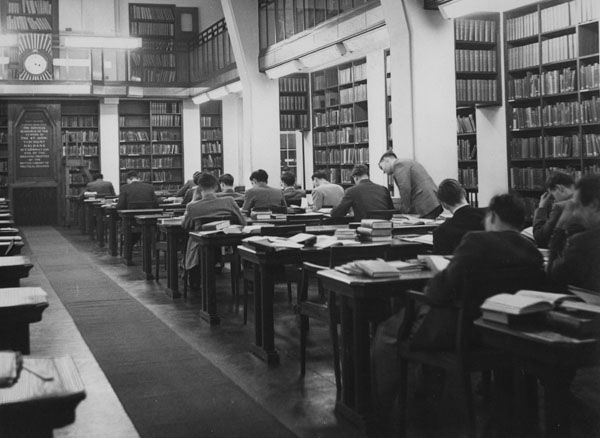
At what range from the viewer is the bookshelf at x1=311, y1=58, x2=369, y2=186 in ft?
39.7

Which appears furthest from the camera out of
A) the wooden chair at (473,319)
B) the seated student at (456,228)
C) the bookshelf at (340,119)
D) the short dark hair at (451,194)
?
the bookshelf at (340,119)

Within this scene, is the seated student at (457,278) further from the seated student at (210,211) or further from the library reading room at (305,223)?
the seated student at (210,211)

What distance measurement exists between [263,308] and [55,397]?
3160mm

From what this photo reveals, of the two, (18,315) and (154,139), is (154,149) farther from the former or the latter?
(18,315)

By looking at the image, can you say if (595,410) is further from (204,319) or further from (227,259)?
(227,259)

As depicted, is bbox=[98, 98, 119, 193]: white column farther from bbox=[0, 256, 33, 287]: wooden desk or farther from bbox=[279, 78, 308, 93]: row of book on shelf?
bbox=[0, 256, 33, 287]: wooden desk

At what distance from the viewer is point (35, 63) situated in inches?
588

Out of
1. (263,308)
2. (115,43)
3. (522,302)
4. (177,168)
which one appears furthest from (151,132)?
(522,302)

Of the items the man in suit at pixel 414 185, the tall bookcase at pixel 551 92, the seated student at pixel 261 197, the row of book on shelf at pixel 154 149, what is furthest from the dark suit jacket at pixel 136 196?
the row of book on shelf at pixel 154 149

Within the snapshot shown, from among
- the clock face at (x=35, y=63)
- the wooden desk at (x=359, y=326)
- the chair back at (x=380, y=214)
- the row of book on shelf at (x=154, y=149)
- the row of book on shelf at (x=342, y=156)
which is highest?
the clock face at (x=35, y=63)

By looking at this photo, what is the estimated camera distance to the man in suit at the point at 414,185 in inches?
306

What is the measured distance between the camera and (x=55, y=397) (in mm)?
1440

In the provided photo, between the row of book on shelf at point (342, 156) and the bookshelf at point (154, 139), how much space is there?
5.37 meters

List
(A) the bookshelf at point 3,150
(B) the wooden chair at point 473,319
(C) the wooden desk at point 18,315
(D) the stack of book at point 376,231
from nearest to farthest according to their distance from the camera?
(C) the wooden desk at point 18,315
(B) the wooden chair at point 473,319
(D) the stack of book at point 376,231
(A) the bookshelf at point 3,150
